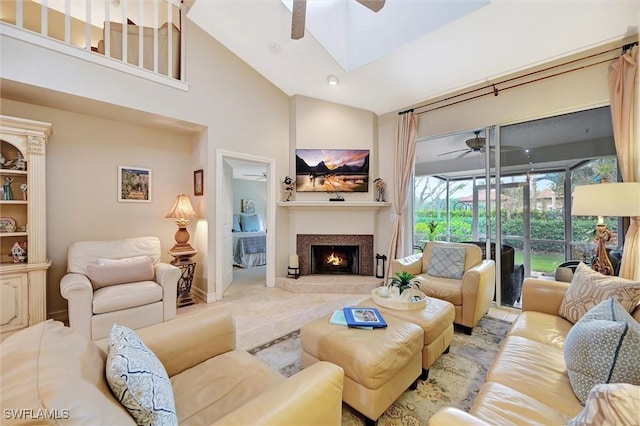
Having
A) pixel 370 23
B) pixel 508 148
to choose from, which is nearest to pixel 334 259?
pixel 508 148

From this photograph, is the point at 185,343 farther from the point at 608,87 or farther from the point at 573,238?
the point at 608,87

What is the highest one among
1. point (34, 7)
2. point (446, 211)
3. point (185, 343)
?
point (34, 7)

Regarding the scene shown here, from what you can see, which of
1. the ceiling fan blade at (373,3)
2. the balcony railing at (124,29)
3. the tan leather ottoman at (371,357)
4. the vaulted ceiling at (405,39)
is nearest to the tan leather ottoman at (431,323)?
the tan leather ottoman at (371,357)

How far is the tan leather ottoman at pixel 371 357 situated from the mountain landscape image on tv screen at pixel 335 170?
9.22 feet

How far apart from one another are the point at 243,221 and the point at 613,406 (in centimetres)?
678

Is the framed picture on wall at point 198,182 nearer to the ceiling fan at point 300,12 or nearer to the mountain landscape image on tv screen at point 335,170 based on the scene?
the mountain landscape image on tv screen at point 335,170

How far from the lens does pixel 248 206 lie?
7.28 metres

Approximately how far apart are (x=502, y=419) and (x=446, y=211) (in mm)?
3383

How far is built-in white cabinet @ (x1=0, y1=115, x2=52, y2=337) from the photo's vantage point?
7.95ft

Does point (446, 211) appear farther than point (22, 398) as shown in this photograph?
Yes

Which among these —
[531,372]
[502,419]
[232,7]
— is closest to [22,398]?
[502,419]

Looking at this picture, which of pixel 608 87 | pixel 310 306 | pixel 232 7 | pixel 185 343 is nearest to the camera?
pixel 185 343

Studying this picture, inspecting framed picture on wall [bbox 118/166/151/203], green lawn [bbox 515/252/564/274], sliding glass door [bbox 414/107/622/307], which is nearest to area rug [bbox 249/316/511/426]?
green lawn [bbox 515/252/564/274]

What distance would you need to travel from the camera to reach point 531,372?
1.35 m
